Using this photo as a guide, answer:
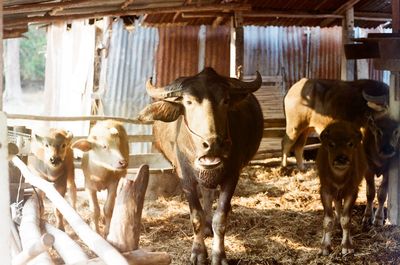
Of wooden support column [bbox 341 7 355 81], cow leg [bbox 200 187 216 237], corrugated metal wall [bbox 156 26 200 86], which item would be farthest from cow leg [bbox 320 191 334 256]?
corrugated metal wall [bbox 156 26 200 86]

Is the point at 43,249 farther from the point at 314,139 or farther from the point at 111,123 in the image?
Answer: the point at 314,139

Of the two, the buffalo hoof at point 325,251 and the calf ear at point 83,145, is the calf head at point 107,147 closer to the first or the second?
the calf ear at point 83,145

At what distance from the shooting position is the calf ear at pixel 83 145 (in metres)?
7.17

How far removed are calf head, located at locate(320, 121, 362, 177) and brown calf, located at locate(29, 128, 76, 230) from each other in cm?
325

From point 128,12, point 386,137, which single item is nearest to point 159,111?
point 386,137

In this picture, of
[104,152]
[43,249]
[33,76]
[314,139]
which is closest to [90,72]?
[314,139]

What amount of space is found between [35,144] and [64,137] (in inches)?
23.1

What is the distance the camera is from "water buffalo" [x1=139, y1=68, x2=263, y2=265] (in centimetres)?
561

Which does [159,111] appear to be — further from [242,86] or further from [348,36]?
[348,36]

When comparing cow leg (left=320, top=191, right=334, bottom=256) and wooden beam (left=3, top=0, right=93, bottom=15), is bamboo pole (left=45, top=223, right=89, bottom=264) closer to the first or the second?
wooden beam (left=3, top=0, right=93, bottom=15)

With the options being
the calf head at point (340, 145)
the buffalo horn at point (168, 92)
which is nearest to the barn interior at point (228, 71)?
the calf head at point (340, 145)

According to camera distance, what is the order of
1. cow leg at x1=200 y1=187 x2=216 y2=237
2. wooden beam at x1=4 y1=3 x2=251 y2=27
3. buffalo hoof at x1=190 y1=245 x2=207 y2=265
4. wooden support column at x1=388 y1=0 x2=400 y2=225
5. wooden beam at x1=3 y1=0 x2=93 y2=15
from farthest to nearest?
1. wooden beam at x1=4 y1=3 x2=251 y2=27
2. wooden support column at x1=388 y1=0 x2=400 y2=225
3. cow leg at x1=200 y1=187 x2=216 y2=237
4. wooden beam at x1=3 y1=0 x2=93 y2=15
5. buffalo hoof at x1=190 y1=245 x2=207 y2=265

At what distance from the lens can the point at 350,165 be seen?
6.88 meters

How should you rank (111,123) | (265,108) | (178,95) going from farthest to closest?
(265,108), (111,123), (178,95)
